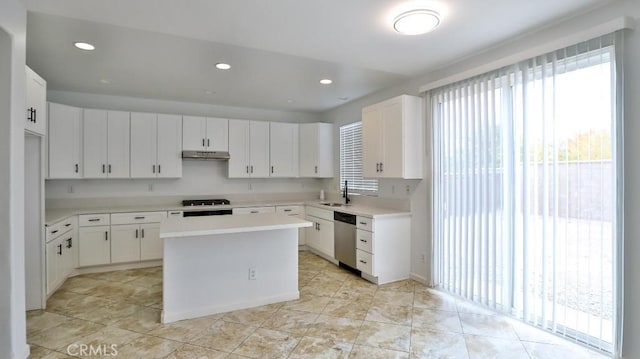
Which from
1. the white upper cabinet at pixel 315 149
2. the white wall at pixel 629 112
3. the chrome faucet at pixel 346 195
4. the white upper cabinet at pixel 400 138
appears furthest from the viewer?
the white upper cabinet at pixel 315 149

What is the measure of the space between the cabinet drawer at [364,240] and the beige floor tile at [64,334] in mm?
2836

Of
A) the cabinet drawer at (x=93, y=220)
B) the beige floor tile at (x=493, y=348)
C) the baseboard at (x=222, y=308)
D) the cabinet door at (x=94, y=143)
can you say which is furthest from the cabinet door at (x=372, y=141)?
the cabinet door at (x=94, y=143)

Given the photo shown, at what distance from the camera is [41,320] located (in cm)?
306

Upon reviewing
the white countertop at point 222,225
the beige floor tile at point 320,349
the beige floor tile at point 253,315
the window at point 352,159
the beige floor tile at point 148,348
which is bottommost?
the beige floor tile at point 320,349

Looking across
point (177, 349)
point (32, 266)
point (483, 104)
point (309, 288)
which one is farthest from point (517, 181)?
point (32, 266)

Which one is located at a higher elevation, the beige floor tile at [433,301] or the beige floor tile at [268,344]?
the beige floor tile at [433,301]

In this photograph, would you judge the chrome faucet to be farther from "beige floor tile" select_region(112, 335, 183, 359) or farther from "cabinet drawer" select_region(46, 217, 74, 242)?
"cabinet drawer" select_region(46, 217, 74, 242)

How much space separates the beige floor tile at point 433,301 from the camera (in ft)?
11.0

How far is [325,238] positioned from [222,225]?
229 cm

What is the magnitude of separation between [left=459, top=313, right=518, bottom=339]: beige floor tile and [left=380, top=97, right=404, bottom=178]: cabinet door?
166 centimetres

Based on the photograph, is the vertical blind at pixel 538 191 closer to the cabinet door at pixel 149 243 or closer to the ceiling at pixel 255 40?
the ceiling at pixel 255 40

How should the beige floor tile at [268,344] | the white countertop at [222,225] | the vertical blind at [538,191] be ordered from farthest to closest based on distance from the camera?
the white countertop at [222,225] < the beige floor tile at [268,344] < the vertical blind at [538,191]

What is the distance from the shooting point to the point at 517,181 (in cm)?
299

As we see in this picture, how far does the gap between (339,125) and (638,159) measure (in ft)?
14.0
